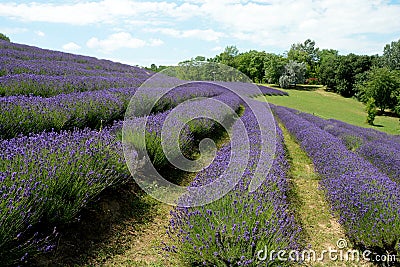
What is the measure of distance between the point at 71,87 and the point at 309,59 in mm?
57699

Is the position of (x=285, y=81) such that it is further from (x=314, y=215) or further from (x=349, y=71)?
(x=314, y=215)

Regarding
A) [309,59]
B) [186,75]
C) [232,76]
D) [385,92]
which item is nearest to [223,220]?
[186,75]

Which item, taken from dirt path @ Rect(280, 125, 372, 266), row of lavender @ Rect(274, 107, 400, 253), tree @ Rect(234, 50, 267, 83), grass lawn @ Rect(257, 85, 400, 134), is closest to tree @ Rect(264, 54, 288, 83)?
tree @ Rect(234, 50, 267, 83)

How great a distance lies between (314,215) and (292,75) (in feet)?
119

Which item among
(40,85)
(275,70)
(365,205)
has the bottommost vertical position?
(365,205)

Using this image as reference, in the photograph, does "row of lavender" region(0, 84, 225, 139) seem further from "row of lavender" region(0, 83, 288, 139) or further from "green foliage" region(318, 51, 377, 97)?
"green foliage" region(318, 51, 377, 97)

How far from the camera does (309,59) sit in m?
58.8

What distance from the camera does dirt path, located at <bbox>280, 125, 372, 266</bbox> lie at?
134 inches

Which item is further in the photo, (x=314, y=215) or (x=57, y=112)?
(x=57, y=112)

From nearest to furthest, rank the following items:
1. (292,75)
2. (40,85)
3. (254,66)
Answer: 1. (40,85)
2. (292,75)
3. (254,66)

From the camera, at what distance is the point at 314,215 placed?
415 cm

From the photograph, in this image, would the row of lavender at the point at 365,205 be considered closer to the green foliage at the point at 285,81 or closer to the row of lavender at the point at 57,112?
the row of lavender at the point at 57,112

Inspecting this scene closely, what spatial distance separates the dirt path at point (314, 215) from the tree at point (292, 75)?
33156 millimetres

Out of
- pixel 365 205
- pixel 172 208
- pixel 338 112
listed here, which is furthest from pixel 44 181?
pixel 338 112
